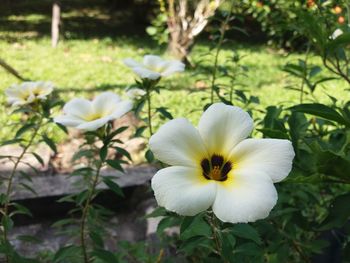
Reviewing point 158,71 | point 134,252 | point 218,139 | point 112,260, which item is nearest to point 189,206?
point 218,139

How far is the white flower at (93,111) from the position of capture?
1337mm

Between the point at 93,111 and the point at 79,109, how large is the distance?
5 cm

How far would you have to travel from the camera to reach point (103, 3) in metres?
11.7

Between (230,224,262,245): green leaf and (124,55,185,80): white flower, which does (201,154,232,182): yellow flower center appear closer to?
(230,224,262,245): green leaf

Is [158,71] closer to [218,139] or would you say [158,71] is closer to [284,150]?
[218,139]

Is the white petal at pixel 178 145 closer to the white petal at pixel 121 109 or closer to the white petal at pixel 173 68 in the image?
the white petal at pixel 121 109

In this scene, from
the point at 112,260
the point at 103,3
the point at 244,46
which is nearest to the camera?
the point at 112,260

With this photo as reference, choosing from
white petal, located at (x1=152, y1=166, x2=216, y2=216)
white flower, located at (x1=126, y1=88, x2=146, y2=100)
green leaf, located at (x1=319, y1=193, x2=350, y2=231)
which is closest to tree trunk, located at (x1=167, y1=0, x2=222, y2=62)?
white flower, located at (x1=126, y1=88, x2=146, y2=100)

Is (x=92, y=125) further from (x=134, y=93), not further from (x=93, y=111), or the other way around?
(x=134, y=93)

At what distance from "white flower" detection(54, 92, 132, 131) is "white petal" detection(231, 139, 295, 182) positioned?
52 cm

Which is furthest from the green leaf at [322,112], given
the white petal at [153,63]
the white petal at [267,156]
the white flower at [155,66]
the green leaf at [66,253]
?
the green leaf at [66,253]

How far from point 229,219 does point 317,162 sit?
0.22m

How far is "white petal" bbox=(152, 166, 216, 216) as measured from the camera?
81cm

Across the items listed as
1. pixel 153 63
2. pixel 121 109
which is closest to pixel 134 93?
pixel 153 63
